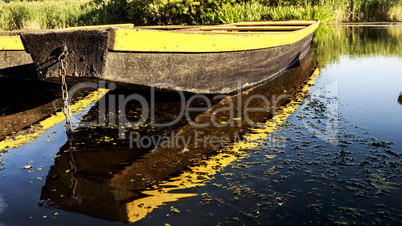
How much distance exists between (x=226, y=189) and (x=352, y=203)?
2.76 feet

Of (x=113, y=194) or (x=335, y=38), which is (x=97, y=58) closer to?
(x=113, y=194)

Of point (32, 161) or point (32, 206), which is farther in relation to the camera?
point (32, 161)

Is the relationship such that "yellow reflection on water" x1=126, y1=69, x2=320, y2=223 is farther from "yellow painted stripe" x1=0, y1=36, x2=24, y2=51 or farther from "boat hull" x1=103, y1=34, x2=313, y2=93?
"yellow painted stripe" x1=0, y1=36, x2=24, y2=51

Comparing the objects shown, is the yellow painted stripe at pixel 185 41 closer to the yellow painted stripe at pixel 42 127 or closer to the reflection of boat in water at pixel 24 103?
the yellow painted stripe at pixel 42 127

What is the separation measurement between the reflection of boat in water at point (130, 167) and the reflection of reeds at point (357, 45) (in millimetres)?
4734

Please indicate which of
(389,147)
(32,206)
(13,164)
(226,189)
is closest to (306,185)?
(226,189)

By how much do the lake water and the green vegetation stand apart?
1153 cm

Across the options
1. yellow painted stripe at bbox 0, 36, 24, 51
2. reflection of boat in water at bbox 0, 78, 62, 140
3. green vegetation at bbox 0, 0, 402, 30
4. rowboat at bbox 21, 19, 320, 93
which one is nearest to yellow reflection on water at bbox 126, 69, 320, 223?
rowboat at bbox 21, 19, 320, 93

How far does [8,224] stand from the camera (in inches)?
85.4

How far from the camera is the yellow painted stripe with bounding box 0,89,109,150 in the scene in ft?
11.7

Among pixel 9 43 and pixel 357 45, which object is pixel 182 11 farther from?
pixel 9 43

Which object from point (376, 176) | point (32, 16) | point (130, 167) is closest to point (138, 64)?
point (130, 167)

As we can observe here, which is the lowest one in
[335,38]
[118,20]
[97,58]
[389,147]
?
[389,147]

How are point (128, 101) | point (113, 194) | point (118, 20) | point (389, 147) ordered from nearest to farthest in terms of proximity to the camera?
1. point (113, 194)
2. point (389, 147)
3. point (128, 101)
4. point (118, 20)
